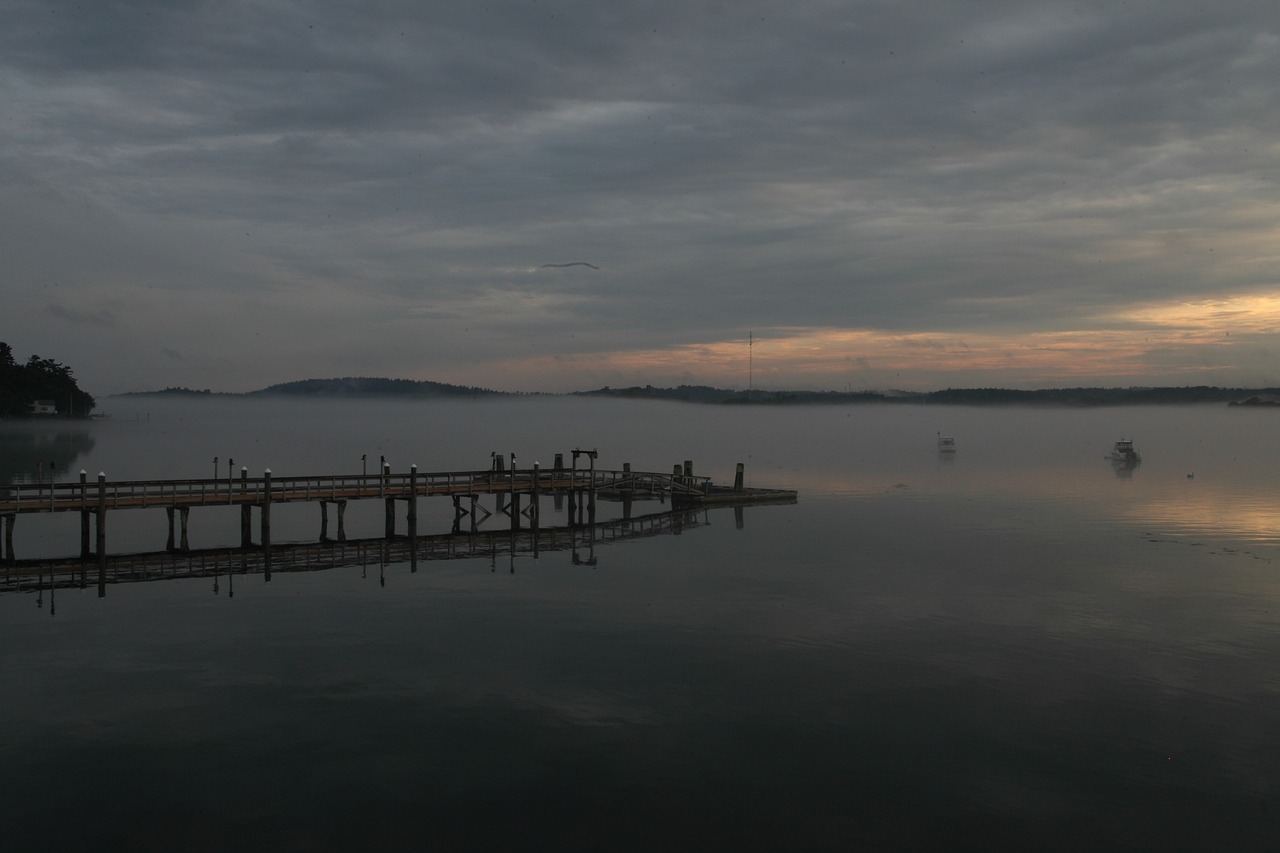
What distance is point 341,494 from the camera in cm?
4700

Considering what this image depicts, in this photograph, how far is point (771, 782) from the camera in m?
19.5

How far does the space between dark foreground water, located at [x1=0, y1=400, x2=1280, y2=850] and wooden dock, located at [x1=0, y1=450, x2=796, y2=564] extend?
5385 millimetres

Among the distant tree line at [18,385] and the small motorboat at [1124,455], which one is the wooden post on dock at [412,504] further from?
the distant tree line at [18,385]

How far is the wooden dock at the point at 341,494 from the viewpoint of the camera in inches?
1581

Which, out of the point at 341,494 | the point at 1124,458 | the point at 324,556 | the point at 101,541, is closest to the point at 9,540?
the point at 101,541

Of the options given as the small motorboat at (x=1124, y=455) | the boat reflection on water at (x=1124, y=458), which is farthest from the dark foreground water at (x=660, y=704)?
the small motorboat at (x=1124, y=455)

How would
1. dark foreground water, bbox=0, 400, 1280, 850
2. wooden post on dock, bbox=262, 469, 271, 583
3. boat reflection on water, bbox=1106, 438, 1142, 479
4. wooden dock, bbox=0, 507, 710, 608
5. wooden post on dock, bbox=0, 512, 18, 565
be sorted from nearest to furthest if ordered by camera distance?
dark foreground water, bbox=0, 400, 1280, 850 → wooden dock, bbox=0, 507, 710, 608 → wooden post on dock, bbox=0, 512, 18, 565 → wooden post on dock, bbox=262, 469, 271, 583 → boat reflection on water, bbox=1106, 438, 1142, 479

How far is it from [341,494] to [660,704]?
2813 centimetres

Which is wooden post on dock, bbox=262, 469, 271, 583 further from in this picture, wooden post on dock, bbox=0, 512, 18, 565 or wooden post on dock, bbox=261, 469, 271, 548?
wooden post on dock, bbox=0, 512, 18, 565

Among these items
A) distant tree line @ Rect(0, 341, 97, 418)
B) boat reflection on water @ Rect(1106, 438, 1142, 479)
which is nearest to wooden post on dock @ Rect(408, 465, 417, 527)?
boat reflection on water @ Rect(1106, 438, 1142, 479)

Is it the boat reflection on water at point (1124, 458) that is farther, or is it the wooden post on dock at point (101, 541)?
the boat reflection on water at point (1124, 458)

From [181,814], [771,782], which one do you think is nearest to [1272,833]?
[771,782]

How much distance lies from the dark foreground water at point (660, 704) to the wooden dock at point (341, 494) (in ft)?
17.7

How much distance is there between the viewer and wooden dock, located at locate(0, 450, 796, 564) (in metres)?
40.2
